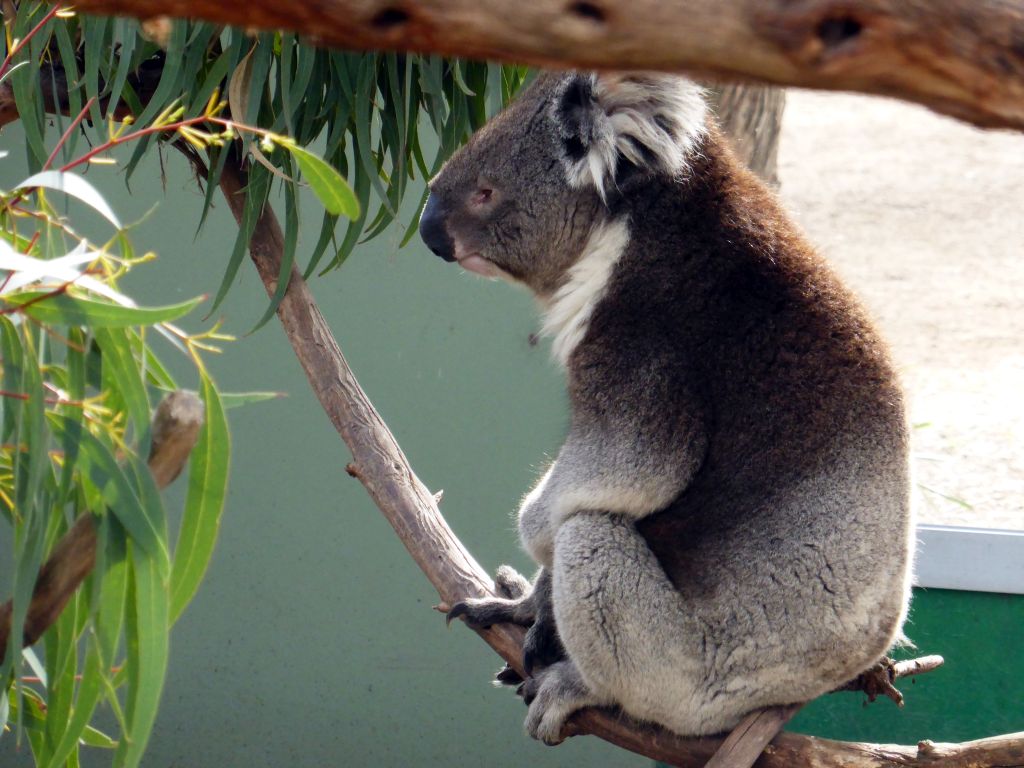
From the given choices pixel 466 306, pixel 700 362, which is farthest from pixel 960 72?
pixel 466 306

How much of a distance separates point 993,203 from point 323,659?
6653mm

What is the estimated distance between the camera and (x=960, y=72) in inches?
33.0

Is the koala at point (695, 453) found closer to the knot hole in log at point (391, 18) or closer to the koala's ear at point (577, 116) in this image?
the koala's ear at point (577, 116)

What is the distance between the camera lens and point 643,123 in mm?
2188

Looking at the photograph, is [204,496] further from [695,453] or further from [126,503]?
[695,453]

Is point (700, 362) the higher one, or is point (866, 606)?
point (700, 362)

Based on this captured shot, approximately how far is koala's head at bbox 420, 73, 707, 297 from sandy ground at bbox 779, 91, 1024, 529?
0.51m

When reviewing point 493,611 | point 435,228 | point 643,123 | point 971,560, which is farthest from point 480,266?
point 971,560

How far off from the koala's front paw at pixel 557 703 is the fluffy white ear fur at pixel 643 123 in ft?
3.08

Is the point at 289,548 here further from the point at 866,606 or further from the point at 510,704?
the point at 866,606

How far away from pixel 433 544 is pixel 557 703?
38 centimetres

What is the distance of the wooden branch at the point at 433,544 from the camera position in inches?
76.2

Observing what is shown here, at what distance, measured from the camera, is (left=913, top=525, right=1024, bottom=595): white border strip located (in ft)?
9.94

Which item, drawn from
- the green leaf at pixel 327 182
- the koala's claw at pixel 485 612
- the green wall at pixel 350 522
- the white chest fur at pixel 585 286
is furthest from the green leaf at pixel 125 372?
the green wall at pixel 350 522
